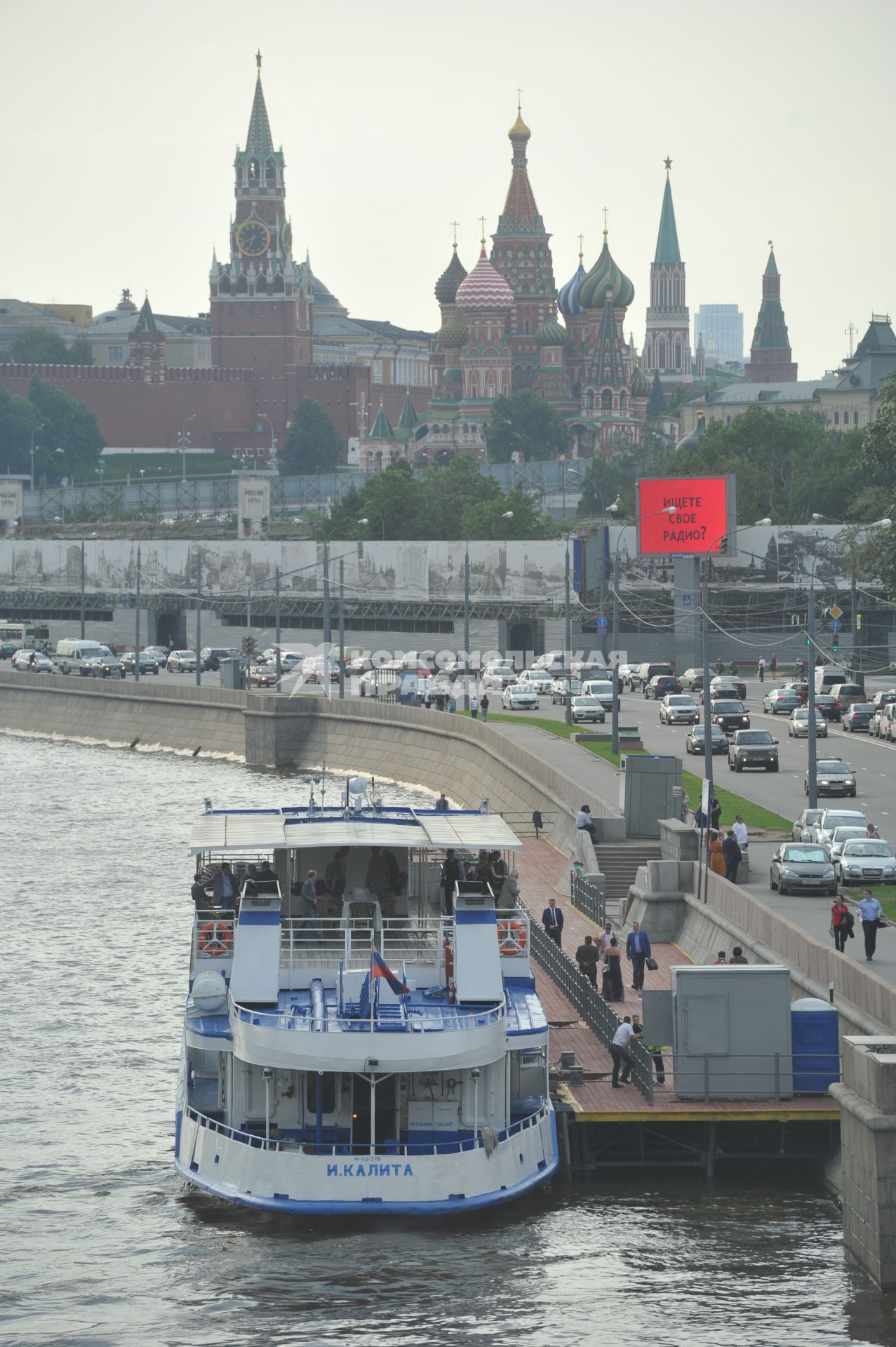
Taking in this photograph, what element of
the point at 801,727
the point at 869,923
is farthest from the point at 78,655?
the point at 869,923

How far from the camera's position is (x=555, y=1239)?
1120 inches

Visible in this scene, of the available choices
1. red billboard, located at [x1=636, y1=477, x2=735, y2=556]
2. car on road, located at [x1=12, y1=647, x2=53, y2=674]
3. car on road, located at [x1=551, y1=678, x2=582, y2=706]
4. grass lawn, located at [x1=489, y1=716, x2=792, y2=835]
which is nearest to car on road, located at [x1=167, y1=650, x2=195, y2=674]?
car on road, located at [x1=12, y1=647, x2=53, y2=674]

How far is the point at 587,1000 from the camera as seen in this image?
3544 centimetres

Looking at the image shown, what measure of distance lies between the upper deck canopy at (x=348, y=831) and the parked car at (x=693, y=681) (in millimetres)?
53593

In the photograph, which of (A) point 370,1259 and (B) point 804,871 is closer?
(A) point 370,1259

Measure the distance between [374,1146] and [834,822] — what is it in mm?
19966

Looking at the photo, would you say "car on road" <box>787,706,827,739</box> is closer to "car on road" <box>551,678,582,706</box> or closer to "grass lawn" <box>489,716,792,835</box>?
"grass lawn" <box>489,716,792,835</box>

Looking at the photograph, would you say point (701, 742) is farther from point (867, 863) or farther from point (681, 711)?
point (867, 863)

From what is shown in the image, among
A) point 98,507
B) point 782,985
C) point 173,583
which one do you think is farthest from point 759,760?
point 98,507

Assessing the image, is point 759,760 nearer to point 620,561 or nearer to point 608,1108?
point 608,1108

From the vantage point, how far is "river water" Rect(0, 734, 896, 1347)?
84.9 feet

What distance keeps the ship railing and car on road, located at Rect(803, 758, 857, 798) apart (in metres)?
28.3

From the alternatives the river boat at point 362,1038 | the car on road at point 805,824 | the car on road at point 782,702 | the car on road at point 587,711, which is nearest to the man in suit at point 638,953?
the river boat at point 362,1038

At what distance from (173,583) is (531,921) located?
98995 millimetres
